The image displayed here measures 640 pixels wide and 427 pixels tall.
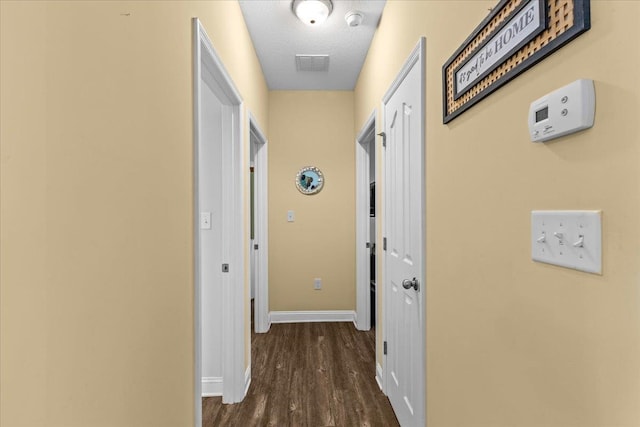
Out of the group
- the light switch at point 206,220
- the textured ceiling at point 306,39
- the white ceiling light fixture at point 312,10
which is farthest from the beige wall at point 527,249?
the light switch at point 206,220

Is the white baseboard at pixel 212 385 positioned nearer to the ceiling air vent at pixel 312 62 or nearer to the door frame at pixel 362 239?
the door frame at pixel 362 239

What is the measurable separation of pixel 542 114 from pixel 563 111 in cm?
7

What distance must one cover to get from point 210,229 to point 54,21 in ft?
5.43

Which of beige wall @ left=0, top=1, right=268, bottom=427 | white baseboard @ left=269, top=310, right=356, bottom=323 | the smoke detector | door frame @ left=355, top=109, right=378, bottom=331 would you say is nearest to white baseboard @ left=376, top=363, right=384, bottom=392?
door frame @ left=355, top=109, right=378, bottom=331

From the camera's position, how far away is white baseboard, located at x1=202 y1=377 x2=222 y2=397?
7.37 ft

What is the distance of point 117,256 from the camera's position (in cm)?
84

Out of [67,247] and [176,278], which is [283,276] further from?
[67,247]

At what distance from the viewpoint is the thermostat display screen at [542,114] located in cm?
71

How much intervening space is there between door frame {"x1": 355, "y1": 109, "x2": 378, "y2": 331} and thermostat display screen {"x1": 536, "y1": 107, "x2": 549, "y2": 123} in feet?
9.37

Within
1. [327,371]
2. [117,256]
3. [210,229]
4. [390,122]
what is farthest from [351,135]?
[117,256]

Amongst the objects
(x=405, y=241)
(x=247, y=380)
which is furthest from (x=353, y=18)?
(x=247, y=380)

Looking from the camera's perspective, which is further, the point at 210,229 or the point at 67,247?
the point at 210,229

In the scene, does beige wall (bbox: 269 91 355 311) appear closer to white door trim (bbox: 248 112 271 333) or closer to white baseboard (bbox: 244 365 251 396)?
white door trim (bbox: 248 112 271 333)

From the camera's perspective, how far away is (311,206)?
150 inches
